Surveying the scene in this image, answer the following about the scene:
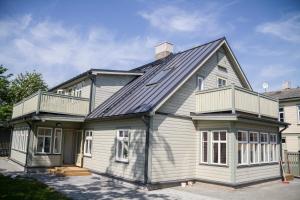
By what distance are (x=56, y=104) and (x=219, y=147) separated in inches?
409

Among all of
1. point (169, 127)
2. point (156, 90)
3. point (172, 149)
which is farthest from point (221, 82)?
point (172, 149)

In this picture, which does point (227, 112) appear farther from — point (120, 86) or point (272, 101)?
point (120, 86)

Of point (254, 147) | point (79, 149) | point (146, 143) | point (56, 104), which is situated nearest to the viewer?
point (146, 143)

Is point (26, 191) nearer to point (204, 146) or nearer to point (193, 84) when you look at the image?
point (204, 146)

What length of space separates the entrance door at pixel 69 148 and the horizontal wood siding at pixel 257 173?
1165 centimetres

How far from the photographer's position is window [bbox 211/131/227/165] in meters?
14.5

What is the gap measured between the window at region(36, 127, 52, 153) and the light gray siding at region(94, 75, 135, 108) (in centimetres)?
353

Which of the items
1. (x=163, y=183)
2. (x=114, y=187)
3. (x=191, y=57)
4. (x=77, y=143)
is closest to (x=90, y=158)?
(x=77, y=143)

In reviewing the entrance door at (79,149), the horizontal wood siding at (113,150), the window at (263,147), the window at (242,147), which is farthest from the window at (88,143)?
the window at (263,147)

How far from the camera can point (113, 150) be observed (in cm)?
1619

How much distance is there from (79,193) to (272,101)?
12380mm

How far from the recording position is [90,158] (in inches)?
730

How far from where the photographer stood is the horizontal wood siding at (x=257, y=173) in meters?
14.4

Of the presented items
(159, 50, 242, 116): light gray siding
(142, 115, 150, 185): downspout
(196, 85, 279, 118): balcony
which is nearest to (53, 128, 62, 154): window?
(142, 115, 150, 185): downspout
